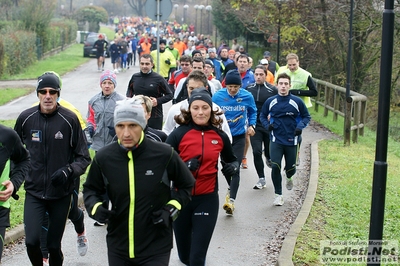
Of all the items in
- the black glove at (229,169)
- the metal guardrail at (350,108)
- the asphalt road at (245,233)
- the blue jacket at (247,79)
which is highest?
the blue jacket at (247,79)

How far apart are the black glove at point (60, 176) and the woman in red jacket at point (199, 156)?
38.3 inches

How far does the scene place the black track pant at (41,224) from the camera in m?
6.09

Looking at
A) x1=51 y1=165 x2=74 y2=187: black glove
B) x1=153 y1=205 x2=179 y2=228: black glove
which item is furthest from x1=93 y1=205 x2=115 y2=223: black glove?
x1=51 y1=165 x2=74 y2=187: black glove

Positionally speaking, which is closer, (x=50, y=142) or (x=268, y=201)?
(x=50, y=142)

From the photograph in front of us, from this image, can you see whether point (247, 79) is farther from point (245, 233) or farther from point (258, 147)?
point (245, 233)

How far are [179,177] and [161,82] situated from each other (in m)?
6.50

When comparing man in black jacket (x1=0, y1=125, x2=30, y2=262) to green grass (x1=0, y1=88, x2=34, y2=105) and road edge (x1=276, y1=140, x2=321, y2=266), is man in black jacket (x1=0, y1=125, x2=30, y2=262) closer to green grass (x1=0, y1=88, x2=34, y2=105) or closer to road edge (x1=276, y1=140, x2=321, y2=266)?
road edge (x1=276, y1=140, x2=321, y2=266)

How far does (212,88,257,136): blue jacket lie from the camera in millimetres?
9758

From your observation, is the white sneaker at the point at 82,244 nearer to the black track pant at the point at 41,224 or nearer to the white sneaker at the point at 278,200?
the black track pant at the point at 41,224

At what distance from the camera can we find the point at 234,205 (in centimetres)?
1005

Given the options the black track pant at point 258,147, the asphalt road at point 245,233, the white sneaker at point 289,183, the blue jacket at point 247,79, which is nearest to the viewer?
the asphalt road at point 245,233

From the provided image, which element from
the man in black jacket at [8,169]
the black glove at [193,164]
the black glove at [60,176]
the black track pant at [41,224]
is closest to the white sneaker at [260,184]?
the black glove at [193,164]

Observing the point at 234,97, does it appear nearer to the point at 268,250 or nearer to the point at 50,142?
the point at 268,250

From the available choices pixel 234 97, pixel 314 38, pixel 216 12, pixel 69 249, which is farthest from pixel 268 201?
pixel 216 12
